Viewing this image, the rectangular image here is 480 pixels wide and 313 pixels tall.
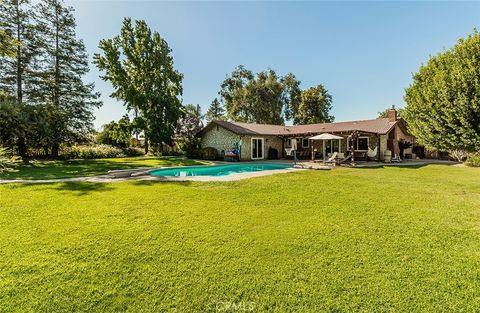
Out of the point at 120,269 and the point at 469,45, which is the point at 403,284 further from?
the point at 469,45

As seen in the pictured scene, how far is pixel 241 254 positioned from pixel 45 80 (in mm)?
28936

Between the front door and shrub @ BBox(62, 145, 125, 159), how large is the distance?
15.0 meters

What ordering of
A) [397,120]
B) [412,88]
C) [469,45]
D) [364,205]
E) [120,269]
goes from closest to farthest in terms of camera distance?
[120,269] < [364,205] < [469,45] < [412,88] < [397,120]

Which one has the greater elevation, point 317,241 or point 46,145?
point 46,145

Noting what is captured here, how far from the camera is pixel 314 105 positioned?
3881 centimetres

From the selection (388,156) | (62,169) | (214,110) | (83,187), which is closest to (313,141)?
(388,156)

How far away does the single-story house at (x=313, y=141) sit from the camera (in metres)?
19.4

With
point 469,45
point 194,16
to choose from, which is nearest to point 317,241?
point 469,45

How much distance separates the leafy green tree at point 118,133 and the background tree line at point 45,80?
2.32 metres

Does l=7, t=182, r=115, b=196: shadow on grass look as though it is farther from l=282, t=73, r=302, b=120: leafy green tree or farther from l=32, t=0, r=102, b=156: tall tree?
l=282, t=73, r=302, b=120: leafy green tree

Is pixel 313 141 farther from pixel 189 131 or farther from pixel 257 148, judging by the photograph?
pixel 189 131

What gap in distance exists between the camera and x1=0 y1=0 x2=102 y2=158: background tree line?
59.6 feet

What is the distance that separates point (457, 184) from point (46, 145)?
28152 mm

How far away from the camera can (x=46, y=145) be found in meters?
20.5
